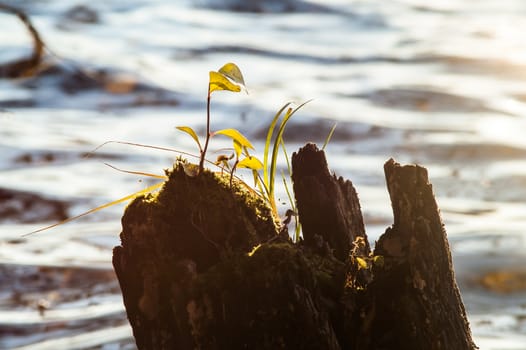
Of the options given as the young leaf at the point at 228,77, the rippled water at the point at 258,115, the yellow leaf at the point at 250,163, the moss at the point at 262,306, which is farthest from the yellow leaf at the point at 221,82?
the rippled water at the point at 258,115

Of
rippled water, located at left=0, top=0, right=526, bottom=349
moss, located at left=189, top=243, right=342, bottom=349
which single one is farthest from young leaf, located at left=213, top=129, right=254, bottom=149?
rippled water, located at left=0, top=0, right=526, bottom=349

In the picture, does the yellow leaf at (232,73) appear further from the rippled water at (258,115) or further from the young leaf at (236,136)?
the rippled water at (258,115)

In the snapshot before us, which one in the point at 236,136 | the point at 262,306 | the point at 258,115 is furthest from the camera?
the point at 258,115

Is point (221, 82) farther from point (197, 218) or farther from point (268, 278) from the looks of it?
point (268, 278)

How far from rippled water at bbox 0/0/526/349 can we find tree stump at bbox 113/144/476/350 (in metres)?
1.43

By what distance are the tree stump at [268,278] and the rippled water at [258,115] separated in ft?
4.68

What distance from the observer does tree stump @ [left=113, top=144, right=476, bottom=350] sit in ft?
4.85

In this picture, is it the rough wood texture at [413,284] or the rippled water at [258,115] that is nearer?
the rough wood texture at [413,284]

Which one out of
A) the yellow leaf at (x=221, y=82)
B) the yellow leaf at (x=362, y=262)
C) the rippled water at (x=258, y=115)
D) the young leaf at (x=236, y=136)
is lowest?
the yellow leaf at (x=362, y=262)

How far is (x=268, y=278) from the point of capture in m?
1.48

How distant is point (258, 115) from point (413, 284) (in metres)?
4.56

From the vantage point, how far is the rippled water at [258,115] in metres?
3.56

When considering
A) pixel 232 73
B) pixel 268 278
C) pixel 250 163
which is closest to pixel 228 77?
pixel 232 73

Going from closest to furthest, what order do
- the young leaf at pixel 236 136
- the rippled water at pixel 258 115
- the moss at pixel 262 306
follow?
the moss at pixel 262 306, the young leaf at pixel 236 136, the rippled water at pixel 258 115
